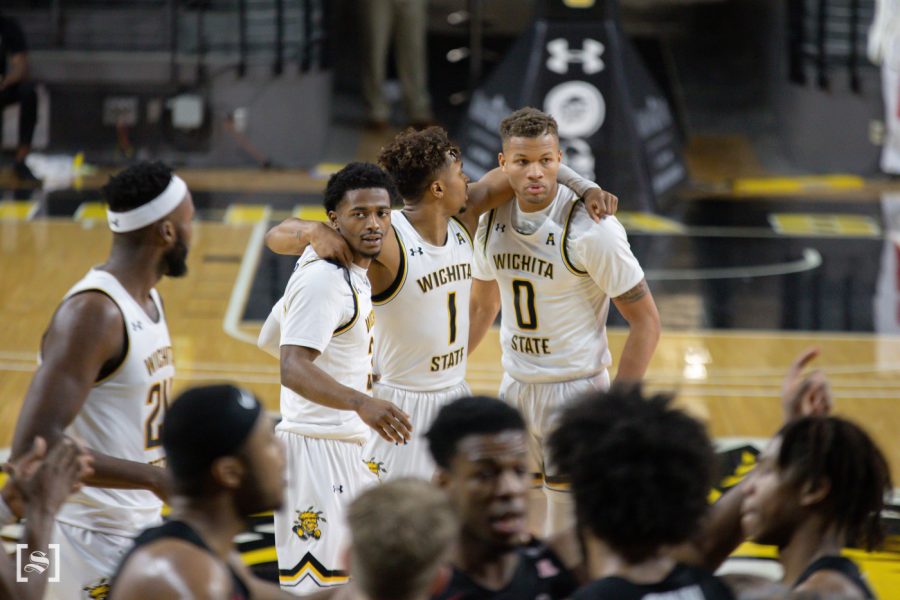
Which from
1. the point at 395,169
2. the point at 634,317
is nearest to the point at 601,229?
the point at 634,317

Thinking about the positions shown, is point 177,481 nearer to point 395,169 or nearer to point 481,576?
point 481,576

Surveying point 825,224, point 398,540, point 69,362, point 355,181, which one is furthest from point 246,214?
point 398,540

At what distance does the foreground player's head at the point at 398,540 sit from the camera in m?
2.80

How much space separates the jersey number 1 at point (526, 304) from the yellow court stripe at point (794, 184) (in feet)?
35.6

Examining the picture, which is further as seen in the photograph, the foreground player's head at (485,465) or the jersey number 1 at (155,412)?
the jersey number 1 at (155,412)

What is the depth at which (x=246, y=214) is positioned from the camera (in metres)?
14.8

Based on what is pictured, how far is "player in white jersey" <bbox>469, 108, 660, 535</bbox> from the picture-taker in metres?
5.86

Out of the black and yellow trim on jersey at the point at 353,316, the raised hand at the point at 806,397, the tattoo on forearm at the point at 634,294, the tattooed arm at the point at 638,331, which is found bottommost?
the tattooed arm at the point at 638,331

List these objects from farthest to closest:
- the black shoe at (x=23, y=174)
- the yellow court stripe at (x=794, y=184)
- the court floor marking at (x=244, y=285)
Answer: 1. the yellow court stripe at (x=794, y=184)
2. the black shoe at (x=23, y=174)
3. the court floor marking at (x=244, y=285)

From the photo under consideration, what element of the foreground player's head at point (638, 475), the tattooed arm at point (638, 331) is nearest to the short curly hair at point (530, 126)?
the tattooed arm at point (638, 331)

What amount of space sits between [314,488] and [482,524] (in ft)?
6.47

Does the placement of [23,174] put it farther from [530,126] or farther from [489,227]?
[530,126]

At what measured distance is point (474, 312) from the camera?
6543 mm

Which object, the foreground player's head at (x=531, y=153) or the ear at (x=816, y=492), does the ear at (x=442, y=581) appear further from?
the foreground player's head at (x=531, y=153)
